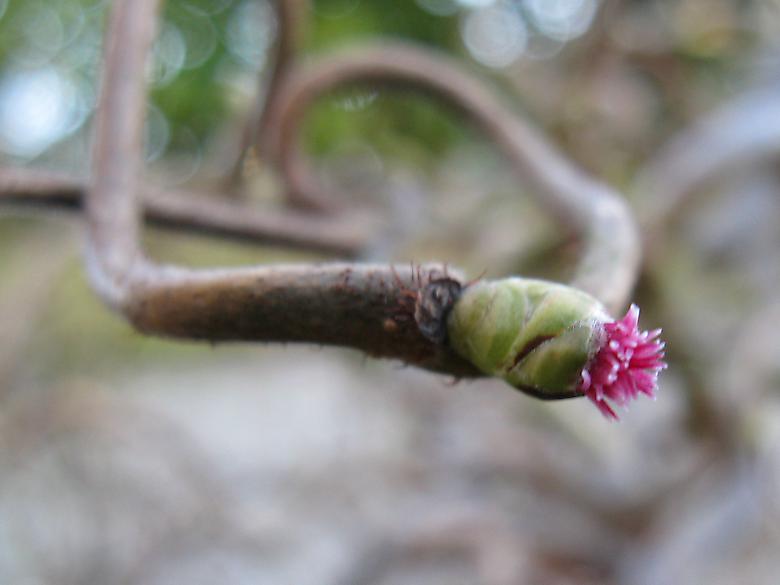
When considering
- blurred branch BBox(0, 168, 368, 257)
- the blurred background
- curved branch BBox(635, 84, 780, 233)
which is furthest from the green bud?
curved branch BBox(635, 84, 780, 233)

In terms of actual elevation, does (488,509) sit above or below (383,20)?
below

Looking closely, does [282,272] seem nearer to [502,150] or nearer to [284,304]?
[284,304]

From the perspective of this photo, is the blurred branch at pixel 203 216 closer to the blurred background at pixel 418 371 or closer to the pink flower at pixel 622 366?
the blurred background at pixel 418 371

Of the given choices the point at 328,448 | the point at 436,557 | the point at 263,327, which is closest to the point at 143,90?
the point at 263,327

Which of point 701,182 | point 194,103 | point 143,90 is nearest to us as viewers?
point 143,90

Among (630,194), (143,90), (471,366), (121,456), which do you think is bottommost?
(471,366)

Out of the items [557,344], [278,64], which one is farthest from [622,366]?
[278,64]

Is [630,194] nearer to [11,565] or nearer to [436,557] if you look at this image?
[436,557]
